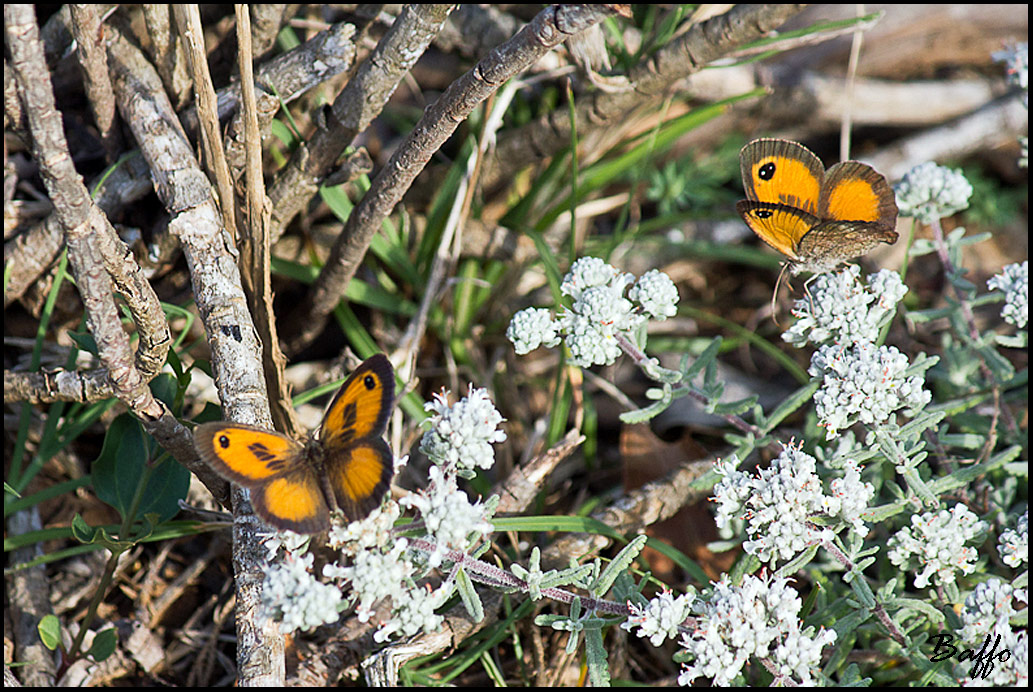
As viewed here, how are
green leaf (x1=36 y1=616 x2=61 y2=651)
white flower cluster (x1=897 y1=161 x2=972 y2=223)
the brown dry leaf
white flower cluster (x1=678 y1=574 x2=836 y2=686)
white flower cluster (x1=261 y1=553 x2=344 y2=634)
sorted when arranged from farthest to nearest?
1. the brown dry leaf
2. white flower cluster (x1=897 y1=161 x2=972 y2=223)
3. green leaf (x1=36 y1=616 x2=61 y2=651)
4. white flower cluster (x1=678 y1=574 x2=836 y2=686)
5. white flower cluster (x1=261 y1=553 x2=344 y2=634)

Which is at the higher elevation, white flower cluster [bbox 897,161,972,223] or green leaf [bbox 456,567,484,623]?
white flower cluster [bbox 897,161,972,223]

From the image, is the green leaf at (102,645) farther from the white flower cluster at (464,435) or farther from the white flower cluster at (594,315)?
the white flower cluster at (594,315)

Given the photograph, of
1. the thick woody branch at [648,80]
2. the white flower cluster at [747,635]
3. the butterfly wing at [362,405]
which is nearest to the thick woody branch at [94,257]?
the butterfly wing at [362,405]

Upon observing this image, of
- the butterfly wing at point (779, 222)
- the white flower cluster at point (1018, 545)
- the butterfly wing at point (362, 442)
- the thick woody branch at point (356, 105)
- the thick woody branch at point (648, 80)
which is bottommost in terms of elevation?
the white flower cluster at point (1018, 545)

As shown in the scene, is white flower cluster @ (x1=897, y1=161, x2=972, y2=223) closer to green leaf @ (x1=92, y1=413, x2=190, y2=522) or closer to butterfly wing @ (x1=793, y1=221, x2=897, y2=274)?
butterfly wing @ (x1=793, y1=221, x2=897, y2=274)

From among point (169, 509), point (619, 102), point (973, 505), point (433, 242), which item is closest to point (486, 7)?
point (619, 102)

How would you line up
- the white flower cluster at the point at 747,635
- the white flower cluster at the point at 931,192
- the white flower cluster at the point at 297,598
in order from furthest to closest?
1. the white flower cluster at the point at 931,192
2. the white flower cluster at the point at 747,635
3. the white flower cluster at the point at 297,598

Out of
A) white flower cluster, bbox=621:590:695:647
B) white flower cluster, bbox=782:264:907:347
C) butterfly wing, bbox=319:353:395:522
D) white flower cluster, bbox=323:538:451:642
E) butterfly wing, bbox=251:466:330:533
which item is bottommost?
white flower cluster, bbox=621:590:695:647

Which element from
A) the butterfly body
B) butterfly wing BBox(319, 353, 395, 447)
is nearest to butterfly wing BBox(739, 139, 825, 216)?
the butterfly body
